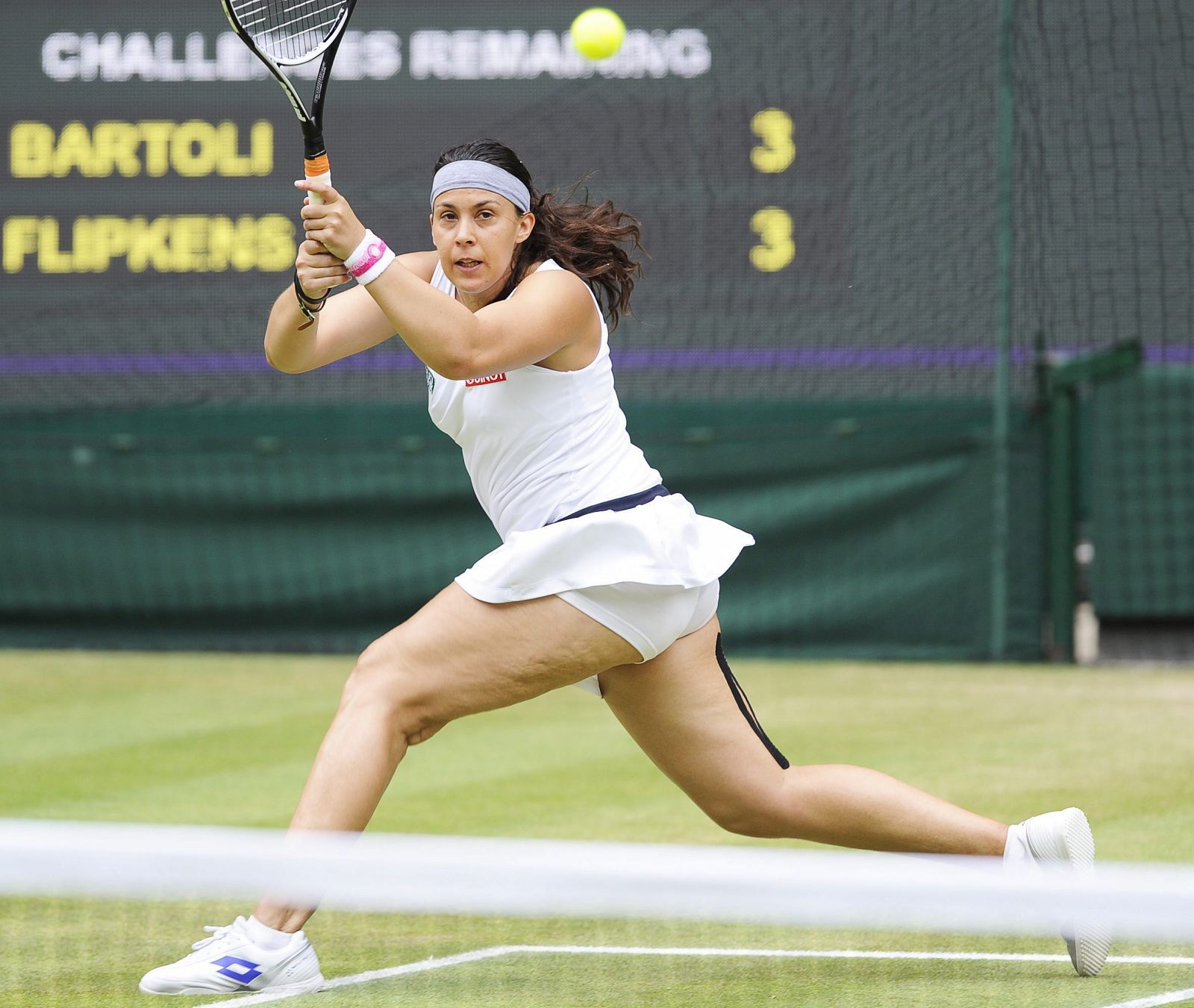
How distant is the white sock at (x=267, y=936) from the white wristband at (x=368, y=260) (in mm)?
1065

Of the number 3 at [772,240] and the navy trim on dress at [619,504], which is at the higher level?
the number 3 at [772,240]

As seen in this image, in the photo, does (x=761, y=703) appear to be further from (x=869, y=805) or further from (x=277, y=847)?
(x=277, y=847)

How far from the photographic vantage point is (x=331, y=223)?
3000 mm

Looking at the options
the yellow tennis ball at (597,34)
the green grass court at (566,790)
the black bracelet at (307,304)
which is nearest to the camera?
the black bracelet at (307,304)

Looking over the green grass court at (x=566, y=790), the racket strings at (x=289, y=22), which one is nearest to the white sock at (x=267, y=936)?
the green grass court at (x=566, y=790)

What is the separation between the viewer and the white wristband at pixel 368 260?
118 inches

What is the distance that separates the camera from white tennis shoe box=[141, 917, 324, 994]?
300cm

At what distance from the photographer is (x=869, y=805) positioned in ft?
11.0

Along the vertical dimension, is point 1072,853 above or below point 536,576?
below

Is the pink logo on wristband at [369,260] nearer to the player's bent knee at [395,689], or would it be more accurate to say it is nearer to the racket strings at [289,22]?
the player's bent knee at [395,689]

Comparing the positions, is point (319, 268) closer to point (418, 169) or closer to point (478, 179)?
point (478, 179)

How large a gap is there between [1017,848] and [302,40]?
2.24 meters

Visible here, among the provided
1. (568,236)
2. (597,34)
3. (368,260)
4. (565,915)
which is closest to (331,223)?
(368,260)

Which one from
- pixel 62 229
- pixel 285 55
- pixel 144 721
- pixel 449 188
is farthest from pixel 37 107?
pixel 449 188
